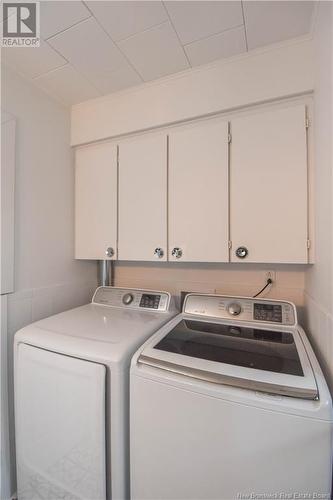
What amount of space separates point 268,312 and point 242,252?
0.38 metres

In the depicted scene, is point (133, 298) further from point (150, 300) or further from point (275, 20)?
point (275, 20)

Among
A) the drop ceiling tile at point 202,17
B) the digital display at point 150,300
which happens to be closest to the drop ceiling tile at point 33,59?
the drop ceiling tile at point 202,17

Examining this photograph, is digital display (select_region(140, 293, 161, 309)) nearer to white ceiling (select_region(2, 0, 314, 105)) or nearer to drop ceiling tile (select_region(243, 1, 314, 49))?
white ceiling (select_region(2, 0, 314, 105))

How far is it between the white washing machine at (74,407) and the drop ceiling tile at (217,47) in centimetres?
154

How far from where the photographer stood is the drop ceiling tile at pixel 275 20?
1.01 metres

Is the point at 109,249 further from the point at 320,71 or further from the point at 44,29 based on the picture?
the point at 320,71

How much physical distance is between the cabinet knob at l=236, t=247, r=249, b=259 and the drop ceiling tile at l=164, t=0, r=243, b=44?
111cm

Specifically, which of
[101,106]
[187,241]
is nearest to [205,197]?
[187,241]

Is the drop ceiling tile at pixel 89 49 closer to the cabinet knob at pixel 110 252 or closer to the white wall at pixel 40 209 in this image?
the white wall at pixel 40 209

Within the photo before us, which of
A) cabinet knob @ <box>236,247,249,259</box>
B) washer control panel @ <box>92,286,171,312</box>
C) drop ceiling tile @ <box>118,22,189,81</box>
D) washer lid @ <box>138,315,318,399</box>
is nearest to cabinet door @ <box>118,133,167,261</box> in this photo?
washer control panel @ <box>92,286,171,312</box>

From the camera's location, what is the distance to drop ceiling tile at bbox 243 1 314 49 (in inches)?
39.7

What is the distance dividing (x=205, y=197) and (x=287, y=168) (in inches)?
18.0

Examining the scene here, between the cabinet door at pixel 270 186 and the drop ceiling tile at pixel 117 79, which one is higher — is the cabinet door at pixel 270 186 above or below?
below

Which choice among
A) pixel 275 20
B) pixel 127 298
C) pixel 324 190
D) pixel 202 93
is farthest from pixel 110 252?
pixel 275 20
